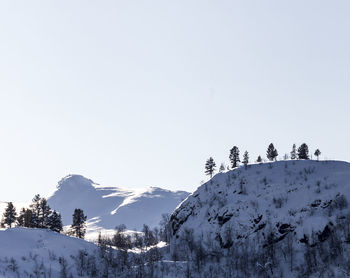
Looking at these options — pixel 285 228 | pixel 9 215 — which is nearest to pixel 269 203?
pixel 285 228

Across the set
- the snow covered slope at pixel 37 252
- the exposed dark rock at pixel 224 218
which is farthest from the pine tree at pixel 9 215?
the exposed dark rock at pixel 224 218

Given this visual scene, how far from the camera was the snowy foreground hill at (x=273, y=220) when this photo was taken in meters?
108

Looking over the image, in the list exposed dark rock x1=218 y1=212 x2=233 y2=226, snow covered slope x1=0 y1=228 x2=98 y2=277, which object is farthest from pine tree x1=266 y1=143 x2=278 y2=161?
snow covered slope x1=0 y1=228 x2=98 y2=277

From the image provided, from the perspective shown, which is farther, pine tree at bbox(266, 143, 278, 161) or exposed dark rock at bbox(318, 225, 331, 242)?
pine tree at bbox(266, 143, 278, 161)

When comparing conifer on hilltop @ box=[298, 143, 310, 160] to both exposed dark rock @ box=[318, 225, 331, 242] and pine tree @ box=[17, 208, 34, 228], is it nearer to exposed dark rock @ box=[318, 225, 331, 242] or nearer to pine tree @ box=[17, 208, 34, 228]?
exposed dark rock @ box=[318, 225, 331, 242]

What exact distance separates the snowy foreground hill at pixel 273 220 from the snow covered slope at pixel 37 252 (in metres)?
30.6

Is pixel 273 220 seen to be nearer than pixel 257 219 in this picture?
Yes

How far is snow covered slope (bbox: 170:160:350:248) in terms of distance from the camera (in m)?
120

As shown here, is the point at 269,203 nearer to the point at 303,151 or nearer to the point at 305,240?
the point at 305,240

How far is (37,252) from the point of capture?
4498 inches

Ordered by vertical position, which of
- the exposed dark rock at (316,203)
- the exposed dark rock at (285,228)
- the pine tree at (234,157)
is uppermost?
the pine tree at (234,157)

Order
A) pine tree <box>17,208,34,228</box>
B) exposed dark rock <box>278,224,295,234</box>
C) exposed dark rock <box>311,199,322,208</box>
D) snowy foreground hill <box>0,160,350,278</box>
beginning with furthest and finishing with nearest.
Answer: pine tree <box>17,208,34,228</box> → exposed dark rock <box>311,199,322,208</box> → exposed dark rock <box>278,224,295,234</box> → snowy foreground hill <box>0,160,350,278</box>

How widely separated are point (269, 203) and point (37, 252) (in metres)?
67.6

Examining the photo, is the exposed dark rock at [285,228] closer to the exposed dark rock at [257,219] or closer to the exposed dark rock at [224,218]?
the exposed dark rock at [257,219]
